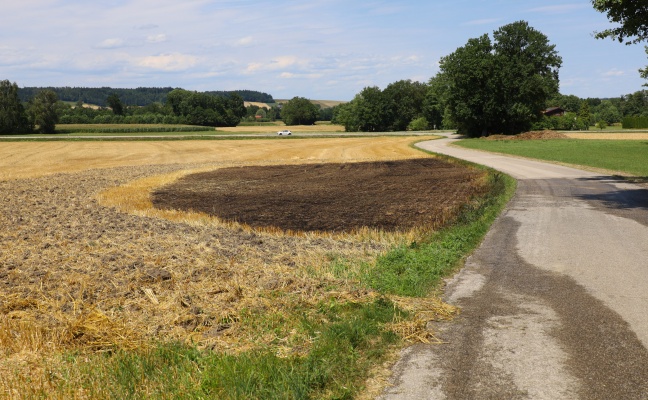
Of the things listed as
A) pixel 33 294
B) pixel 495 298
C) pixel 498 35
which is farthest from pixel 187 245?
pixel 498 35

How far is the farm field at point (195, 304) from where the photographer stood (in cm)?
641

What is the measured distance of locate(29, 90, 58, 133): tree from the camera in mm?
118062

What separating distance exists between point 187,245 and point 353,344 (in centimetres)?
700

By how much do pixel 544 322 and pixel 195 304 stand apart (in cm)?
484

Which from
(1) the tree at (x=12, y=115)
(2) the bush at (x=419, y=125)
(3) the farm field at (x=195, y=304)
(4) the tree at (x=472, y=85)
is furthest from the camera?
(2) the bush at (x=419, y=125)

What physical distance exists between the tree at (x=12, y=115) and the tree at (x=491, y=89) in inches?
3198

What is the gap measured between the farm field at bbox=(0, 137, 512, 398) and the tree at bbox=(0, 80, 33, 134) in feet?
365

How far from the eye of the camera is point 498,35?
323ft

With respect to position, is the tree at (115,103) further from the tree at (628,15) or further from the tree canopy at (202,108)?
the tree at (628,15)

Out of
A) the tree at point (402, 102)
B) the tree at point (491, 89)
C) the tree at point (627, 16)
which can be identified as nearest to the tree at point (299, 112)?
the tree at point (402, 102)

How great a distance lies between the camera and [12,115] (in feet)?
381

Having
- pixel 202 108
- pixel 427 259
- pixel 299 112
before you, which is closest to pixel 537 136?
pixel 427 259

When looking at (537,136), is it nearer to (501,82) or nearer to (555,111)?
(501,82)

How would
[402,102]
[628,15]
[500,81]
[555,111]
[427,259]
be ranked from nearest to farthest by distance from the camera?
[427,259] < [628,15] < [500,81] < [402,102] < [555,111]
